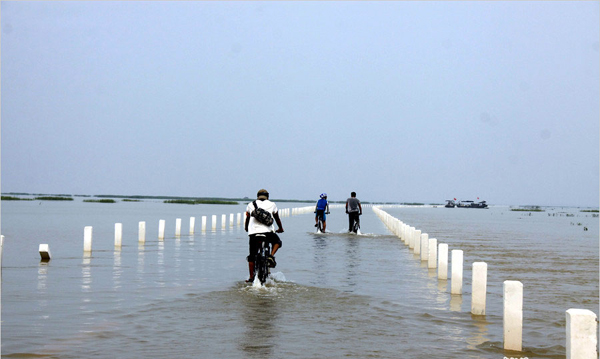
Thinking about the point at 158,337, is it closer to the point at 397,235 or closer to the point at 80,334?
the point at 80,334

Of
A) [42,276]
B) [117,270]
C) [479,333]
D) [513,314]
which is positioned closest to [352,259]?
[117,270]

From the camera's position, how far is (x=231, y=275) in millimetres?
18203

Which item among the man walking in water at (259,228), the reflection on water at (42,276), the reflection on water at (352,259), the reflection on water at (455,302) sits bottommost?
the reflection on water at (42,276)

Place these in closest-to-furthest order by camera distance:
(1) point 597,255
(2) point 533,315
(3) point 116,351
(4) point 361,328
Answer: (3) point 116,351 → (4) point 361,328 → (2) point 533,315 → (1) point 597,255

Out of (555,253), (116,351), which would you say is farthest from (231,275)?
(555,253)

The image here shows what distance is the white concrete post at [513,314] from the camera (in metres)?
9.77

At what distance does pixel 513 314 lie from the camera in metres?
9.81

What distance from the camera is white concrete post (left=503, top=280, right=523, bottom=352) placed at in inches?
384

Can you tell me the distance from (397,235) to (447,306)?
24311 millimetres

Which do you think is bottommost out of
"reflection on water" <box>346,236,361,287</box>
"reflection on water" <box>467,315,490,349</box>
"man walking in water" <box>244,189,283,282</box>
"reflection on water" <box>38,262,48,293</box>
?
"reflection on water" <box>38,262,48,293</box>

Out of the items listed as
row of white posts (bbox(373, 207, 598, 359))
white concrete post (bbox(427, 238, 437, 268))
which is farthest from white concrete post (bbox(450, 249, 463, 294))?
white concrete post (bbox(427, 238, 437, 268))

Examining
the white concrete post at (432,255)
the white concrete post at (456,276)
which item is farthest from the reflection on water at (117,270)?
the white concrete post at (432,255)

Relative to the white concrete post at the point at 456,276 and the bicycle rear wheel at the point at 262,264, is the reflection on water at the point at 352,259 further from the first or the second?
the white concrete post at the point at 456,276

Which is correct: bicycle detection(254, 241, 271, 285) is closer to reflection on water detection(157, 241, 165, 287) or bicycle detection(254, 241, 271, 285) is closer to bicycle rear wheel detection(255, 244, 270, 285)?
bicycle rear wheel detection(255, 244, 270, 285)
